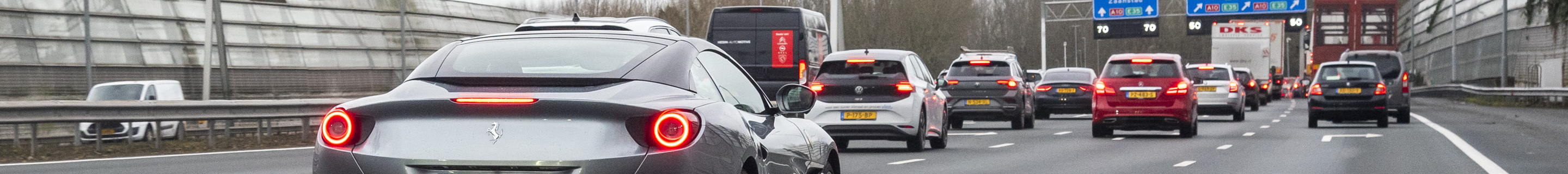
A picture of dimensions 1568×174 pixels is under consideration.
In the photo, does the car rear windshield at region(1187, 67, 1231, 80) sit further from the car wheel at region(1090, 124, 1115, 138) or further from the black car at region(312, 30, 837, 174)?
Result: the black car at region(312, 30, 837, 174)

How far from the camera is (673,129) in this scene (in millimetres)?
4910

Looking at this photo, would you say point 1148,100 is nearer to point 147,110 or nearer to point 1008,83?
point 1008,83

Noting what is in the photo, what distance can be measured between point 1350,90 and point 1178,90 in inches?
173

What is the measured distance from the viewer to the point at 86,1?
117 ft

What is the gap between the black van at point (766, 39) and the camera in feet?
82.9

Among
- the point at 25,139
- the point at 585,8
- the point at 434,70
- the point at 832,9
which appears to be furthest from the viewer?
the point at 585,8

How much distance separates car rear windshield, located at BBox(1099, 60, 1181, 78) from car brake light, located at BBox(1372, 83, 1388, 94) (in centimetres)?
432

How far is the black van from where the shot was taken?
82.9 ft

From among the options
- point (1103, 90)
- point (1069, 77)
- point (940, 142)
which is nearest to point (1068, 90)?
point (1069, 77)

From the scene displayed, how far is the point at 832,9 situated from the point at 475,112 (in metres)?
33.5

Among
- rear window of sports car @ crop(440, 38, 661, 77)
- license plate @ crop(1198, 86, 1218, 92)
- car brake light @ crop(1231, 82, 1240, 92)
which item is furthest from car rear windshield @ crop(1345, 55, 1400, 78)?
rear window of sports car @ crop(440, 38, 661, 77)

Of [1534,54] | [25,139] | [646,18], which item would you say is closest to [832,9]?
[646,18]

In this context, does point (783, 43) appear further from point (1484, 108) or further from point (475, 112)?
point (475, 112)

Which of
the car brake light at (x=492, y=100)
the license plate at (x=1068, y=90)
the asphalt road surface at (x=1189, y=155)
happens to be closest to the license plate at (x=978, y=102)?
the asphalt road surface at (x=1189, y=155)
